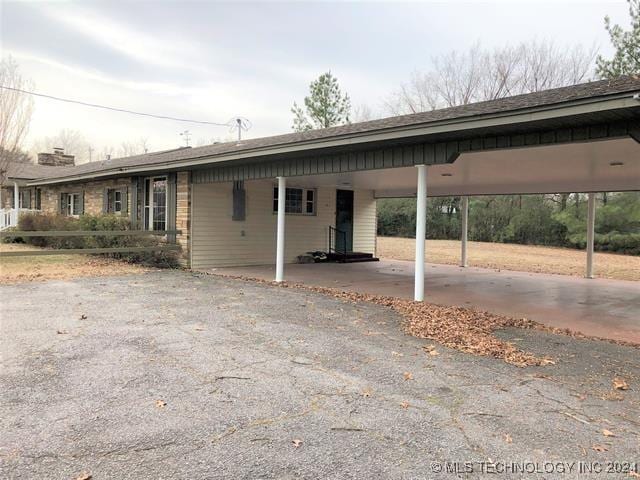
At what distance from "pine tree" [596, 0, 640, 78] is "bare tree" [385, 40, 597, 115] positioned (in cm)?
674

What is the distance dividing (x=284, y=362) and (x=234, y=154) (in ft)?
20.7

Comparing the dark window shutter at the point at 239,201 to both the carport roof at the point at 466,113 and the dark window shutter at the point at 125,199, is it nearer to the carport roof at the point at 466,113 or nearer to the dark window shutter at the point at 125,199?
the carport roof at the point at 466,113

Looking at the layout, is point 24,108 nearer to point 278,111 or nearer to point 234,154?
point 278,111

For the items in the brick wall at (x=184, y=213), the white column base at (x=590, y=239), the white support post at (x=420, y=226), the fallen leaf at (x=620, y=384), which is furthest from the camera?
the white column base at (x=590, y=239)

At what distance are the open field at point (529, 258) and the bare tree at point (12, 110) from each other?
60.0 feet

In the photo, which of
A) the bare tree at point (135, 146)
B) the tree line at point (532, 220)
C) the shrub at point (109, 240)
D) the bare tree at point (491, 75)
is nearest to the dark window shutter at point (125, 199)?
the shrub at point (109, 240)

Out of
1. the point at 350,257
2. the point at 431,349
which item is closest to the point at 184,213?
the point at 350,257

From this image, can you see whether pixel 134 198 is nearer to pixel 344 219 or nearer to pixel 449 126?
pixel 344 219

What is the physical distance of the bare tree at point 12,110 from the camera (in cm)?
2200

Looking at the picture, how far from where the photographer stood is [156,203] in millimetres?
13531

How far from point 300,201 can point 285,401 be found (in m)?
11.7

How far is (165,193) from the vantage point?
42.9 ft

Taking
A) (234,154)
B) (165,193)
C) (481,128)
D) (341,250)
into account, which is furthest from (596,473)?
(341,250)

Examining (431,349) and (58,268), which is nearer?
(431,349)
